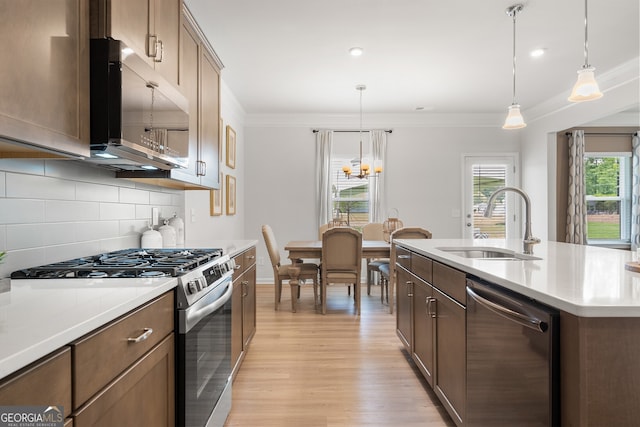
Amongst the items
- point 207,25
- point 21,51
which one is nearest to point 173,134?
point 21,51

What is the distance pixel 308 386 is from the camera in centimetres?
247

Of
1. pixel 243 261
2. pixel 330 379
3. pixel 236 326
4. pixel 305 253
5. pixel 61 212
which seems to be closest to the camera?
pixel 61 212

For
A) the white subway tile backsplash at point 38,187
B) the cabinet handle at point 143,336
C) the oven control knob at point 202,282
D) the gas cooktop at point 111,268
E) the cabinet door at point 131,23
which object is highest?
the cabinet door at point 131,23

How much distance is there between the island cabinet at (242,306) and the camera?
241cm

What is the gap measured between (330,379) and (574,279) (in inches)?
69.8

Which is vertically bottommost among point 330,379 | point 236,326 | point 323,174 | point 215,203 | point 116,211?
point 330,379

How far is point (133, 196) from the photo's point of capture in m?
2.32

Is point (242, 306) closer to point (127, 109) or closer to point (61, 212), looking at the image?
point (61, 212)

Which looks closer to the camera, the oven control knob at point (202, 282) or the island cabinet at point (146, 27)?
the island cabinet at point (146, 27)

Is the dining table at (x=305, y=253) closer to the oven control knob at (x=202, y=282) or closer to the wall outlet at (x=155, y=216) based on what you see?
the wall outlet at (x=155, y=216)

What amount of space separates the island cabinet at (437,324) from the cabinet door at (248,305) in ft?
3.87

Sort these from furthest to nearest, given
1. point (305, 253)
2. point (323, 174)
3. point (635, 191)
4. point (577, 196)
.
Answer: point (323, 174)
point (635, 191)
point (577, 196)
point (305, 253)

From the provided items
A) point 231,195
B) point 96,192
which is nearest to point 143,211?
point 96,192

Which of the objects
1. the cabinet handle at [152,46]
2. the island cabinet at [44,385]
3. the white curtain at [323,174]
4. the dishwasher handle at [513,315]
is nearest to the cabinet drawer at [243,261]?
the cabinet handle at [152,46]
